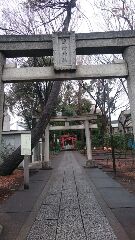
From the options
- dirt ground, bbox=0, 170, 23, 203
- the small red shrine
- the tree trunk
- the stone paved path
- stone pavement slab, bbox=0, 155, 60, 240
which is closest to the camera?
the stone paved path

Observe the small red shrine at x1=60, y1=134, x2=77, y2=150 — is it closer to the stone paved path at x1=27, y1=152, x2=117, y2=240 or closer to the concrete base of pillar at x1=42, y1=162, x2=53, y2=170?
the concrete base of pillar at x1=42, y1=162, x2=53, y2=170

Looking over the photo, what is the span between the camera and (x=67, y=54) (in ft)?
21.6

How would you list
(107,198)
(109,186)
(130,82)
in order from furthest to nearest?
(109,186)
(107,198)
(130,82)

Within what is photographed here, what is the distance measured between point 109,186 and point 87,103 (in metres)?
37.8

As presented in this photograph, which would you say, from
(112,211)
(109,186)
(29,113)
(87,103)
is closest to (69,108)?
(87,103)

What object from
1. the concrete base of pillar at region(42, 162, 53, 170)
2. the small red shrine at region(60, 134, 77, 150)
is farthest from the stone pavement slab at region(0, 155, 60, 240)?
the small red shrine at region(60, 134, 77, 150)

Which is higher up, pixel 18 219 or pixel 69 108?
pixel 69 108

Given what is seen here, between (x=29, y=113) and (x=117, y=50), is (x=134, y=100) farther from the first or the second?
(x=29, y=113)

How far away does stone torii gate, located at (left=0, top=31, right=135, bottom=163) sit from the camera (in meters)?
6.52

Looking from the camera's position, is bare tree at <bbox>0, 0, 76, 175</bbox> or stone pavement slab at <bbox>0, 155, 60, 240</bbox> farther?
bare tree at <bbox>0, 0, 76, 175</bbox>

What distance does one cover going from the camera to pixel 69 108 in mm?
47781

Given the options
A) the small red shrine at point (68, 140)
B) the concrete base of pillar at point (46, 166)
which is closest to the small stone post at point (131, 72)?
the concrete base of pillar at point (46, 166)

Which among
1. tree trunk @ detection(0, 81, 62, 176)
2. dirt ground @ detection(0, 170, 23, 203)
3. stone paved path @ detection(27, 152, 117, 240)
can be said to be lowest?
stone paved path @ detection(27, 152, 117, 240)

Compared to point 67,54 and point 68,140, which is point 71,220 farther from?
point 68,140
